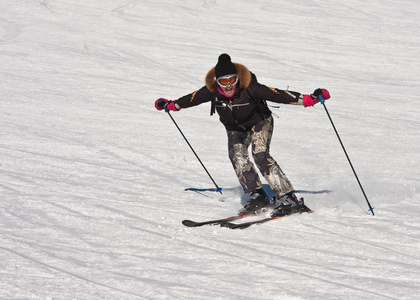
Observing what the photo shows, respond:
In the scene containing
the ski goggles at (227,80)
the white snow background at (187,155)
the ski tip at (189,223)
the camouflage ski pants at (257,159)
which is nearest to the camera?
the white snow background at (187,155)

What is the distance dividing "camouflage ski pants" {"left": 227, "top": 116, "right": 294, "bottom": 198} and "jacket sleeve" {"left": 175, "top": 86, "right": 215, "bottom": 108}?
443 millimetres

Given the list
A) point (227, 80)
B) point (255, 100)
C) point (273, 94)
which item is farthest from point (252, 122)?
point (227, 80)

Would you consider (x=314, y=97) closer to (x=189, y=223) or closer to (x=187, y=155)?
(x=189, y=223)

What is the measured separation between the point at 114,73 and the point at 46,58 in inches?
89.3

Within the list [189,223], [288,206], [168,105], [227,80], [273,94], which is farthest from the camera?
[168,105]

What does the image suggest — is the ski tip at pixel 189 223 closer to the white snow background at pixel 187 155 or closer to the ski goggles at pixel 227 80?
the white snow background at pixel 187 155

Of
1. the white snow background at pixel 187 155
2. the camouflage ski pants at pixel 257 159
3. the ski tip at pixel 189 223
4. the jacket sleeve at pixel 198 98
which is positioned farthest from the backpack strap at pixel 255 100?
the ski tip at pixel 189 223

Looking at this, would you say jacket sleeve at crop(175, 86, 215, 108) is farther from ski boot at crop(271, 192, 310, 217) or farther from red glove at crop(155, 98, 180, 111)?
ski boot at crop(271, 192, 310, 217)

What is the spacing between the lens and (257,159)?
18.3 feet

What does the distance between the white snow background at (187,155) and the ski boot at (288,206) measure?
0.17 metres

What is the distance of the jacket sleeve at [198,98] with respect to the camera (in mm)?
5656

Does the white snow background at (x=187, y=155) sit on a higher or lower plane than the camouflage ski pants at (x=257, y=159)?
lower

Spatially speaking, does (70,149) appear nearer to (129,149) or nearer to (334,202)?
A: (129,149)

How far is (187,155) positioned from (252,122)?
2.95 meters
